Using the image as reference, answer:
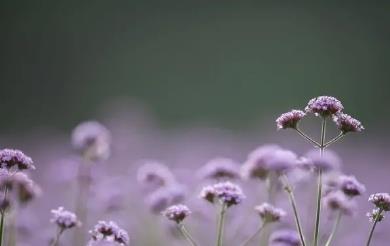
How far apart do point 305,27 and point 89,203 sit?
2044 centimetres

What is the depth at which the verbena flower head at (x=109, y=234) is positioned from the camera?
3.84m

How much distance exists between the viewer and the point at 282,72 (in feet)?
80.3

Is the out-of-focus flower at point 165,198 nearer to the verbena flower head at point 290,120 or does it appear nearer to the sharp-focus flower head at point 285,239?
the sharp-focus flower head at point 285,239

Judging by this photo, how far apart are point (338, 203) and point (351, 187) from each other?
363 mm

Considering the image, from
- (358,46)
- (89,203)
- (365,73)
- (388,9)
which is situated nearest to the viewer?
(89,203)

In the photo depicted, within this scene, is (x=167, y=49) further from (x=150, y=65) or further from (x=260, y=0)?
(x=260, y=0)

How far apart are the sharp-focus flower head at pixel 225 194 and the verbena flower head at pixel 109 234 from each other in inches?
25.5

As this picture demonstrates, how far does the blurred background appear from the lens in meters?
16.4

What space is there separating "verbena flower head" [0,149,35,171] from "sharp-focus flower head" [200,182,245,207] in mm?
1132

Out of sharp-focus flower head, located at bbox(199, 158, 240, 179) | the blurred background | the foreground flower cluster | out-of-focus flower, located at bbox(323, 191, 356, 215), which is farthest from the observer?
the blurred background

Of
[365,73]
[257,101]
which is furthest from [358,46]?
[257,101]

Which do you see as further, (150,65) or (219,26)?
(219,26)

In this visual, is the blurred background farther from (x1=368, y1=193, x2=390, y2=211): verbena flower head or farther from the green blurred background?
(x1=368, y1=193, x2=390, y2=211): verbena flower head

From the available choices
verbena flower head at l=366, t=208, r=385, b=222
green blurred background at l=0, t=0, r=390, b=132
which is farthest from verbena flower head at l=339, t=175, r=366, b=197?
green blurred background at l=0, t=0, r=390, b=132
